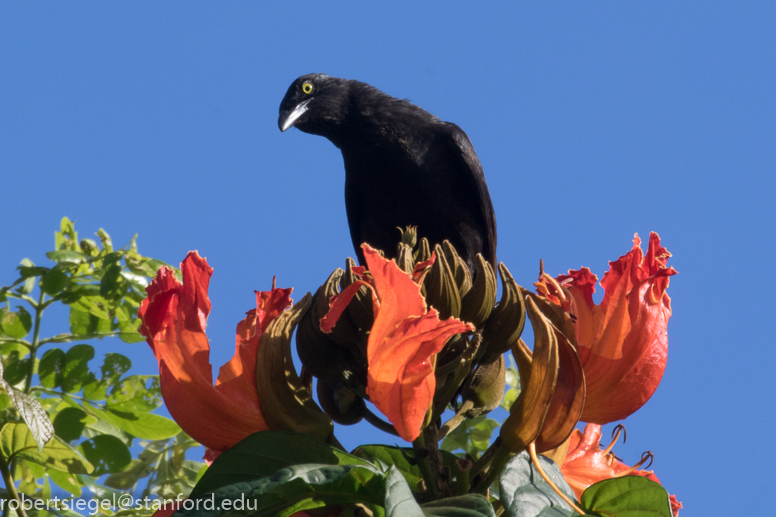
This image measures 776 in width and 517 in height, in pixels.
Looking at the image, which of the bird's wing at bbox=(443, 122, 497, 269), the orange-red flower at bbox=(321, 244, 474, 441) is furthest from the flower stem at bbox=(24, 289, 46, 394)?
the bird's wing at bbox=(443, 122, 497, 269)

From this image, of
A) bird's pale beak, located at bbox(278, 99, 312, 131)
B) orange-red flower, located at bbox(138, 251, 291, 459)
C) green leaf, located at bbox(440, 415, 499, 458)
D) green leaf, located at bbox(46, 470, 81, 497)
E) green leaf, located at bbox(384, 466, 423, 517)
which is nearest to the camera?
green leaf, located at bbox(384, 466, 423, 517)

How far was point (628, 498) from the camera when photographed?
1.47 meters

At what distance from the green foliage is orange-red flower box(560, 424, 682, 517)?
1287 millimetres

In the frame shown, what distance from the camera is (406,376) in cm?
145

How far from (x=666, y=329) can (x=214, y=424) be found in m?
1.00

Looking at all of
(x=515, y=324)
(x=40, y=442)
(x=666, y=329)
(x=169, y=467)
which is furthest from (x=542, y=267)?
(x=169, y=467)

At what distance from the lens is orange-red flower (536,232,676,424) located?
1672 millimetres

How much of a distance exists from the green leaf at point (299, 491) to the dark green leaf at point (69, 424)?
4.18 ft

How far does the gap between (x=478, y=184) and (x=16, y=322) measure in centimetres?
246

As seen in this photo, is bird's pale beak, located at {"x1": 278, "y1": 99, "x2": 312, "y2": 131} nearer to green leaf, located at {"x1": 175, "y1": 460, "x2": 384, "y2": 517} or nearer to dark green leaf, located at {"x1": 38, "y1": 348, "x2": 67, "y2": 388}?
dark green leaf, located at {"x1": 38, "y1": 348, "x2": 67, "y2": 388}

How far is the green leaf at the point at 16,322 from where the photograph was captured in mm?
2590

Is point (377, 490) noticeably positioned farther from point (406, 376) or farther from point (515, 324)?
point (515, 324)

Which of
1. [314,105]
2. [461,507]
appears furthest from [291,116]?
[461,507]

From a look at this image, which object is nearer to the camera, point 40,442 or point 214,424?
point 40,442
